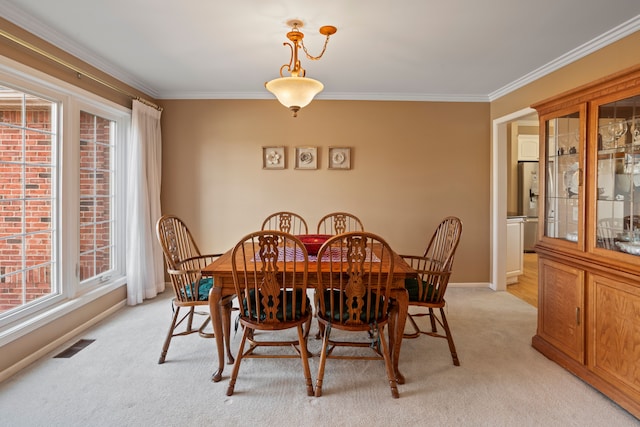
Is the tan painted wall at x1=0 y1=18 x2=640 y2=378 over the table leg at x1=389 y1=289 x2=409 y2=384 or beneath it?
over

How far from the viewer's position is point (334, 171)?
4355 mm

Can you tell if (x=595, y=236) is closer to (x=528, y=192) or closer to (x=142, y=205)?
(x=142, y=205)

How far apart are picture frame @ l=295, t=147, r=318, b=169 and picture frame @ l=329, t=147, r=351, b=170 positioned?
0.20 m

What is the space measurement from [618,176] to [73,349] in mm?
4026

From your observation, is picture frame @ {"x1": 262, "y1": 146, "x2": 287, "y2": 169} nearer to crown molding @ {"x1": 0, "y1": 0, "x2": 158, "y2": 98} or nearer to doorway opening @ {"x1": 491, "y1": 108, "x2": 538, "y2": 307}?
crown molding @ {"x1": 0, "y1": 0, "x2": 158, "y2": 98}

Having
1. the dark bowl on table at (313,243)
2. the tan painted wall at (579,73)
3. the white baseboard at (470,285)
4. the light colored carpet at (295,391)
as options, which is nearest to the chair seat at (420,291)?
the light colored carpet at (295,391)

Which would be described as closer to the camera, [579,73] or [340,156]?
[579,73]

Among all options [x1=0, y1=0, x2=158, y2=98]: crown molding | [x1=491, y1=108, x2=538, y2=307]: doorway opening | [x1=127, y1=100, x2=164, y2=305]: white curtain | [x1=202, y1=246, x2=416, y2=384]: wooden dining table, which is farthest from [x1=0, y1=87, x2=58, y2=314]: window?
[x1=491, y1=108, x2=538, y2=307]: doorway opening

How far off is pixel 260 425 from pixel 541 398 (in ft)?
5.50

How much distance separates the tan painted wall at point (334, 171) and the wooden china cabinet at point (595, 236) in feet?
5.83

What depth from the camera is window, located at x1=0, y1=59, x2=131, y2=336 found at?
244 cm

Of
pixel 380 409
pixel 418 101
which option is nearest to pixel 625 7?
pixel 418 101

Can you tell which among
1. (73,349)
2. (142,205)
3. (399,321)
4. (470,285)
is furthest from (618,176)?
(142,205)

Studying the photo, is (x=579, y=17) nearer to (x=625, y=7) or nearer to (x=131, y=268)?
(x=625, y=7)
